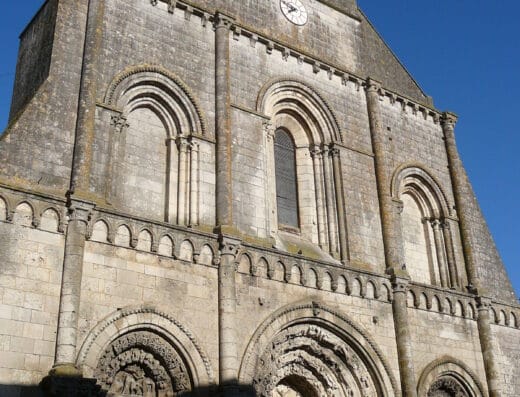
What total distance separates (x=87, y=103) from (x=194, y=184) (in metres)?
2.86

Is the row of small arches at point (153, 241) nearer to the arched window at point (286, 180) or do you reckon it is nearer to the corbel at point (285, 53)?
the arched window at point (286, 180)

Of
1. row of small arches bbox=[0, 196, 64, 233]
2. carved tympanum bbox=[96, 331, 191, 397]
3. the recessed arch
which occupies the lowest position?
carved tympanum bbox=[96, 331, 191, 397]

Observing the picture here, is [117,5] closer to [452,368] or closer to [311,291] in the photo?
[311,291]

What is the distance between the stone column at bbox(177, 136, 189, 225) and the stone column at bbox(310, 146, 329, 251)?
3.98 m

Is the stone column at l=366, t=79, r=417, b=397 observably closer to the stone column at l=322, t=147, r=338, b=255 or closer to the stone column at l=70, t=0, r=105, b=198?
the stone column at l=322, t=147, r=338, b=255

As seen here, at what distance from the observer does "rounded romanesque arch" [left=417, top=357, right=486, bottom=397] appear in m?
16.6

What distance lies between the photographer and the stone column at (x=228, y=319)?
42.3ft

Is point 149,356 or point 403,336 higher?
point 403,336

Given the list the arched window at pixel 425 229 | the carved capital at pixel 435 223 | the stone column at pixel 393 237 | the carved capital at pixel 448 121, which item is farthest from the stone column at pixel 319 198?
the carved capital at pixel 448 121

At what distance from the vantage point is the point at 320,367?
50.6 feet

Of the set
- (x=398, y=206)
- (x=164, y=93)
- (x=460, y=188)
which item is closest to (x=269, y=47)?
(x=164, y=93)

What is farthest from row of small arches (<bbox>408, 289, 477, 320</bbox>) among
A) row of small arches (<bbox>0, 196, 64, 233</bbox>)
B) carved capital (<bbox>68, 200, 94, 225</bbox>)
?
row of small arches (<bbox>0, 196, 64, 233</bbox>)

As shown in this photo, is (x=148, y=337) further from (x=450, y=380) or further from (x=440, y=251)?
(x=440, y=251)

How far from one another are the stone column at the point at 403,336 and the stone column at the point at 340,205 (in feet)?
4.63
